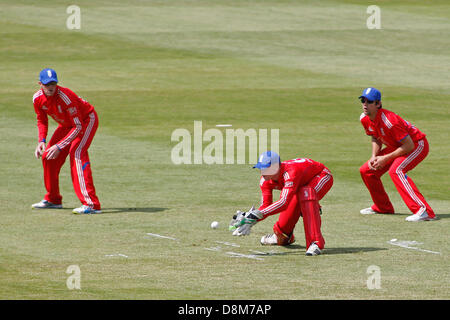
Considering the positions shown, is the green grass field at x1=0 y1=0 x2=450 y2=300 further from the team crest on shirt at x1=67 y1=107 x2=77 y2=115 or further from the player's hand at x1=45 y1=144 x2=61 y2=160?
the team crest on shirt at x1=67 y1=107 x2=77 y2=115

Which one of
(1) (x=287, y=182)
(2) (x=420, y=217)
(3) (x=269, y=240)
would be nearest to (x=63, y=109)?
(3) (x=269, y=240)

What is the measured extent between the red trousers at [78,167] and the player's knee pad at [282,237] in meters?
4.27

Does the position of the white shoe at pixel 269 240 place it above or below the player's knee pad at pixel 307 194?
below

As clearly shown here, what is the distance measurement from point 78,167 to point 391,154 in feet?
19.0

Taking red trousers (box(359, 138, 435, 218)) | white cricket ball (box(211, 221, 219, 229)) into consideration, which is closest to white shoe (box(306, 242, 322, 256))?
white cricket ball (box(211, 221, 219, 229))

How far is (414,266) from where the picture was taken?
13.6m

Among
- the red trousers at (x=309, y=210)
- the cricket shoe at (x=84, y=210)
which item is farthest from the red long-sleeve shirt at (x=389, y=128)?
the cricket shoe at (x=84, y=210)

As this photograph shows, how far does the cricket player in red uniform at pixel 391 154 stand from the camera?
17219 mm

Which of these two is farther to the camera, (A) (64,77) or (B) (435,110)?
(A) (64,77)

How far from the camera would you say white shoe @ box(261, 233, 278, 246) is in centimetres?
1512

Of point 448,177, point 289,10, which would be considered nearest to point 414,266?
point 448,177

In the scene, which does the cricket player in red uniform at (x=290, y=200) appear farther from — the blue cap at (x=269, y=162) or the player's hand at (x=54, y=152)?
the player's hand at (x=54, y=152)

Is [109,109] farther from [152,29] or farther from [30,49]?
[152,29]
